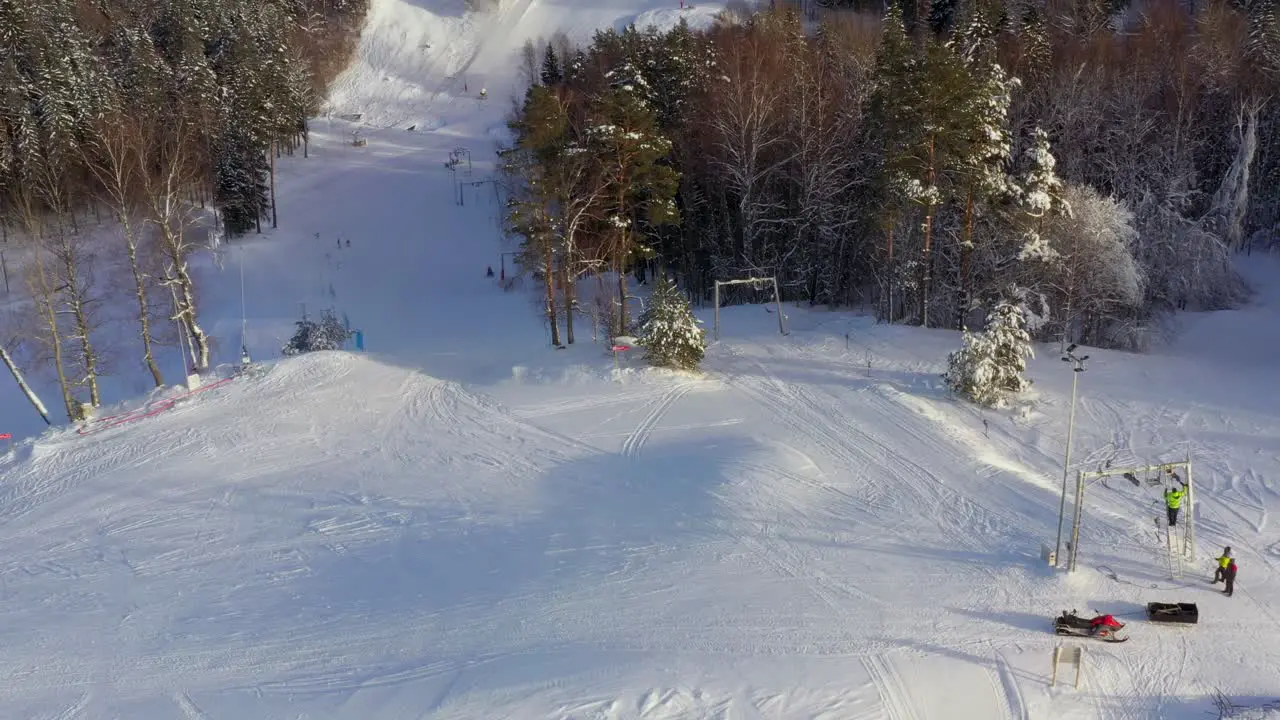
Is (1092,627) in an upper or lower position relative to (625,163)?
lower

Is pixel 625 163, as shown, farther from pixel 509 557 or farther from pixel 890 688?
pixel 890 688

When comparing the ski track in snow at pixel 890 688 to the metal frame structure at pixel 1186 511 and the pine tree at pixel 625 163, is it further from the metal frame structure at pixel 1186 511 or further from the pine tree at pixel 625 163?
the pine tree at pixel 625 163

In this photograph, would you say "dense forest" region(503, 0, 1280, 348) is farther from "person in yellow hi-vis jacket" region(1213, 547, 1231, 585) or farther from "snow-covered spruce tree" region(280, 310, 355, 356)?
"person in yellow hi-vis jacket" region(1213, 547, 1231, 585)

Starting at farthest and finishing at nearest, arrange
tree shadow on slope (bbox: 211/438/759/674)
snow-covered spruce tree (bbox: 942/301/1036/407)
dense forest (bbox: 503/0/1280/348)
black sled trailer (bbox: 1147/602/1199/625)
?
dense forest (bbox: 503/0/1280/348), snow-covered spruce tree (bbox: 942/301/1036/407), tree shadow on slope (bbox: 211/438/759/674), black sled trailer (bbox: 1147/602/1199/625)

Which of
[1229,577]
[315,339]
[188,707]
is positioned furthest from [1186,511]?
[315,339]

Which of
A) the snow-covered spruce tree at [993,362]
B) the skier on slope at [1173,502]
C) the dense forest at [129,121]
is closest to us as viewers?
the skier on slope at [1173,502]

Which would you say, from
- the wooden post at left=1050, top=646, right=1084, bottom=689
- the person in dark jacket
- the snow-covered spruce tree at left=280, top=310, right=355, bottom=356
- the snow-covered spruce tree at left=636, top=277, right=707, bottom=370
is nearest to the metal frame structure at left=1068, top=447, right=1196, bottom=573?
the person in dark jacket

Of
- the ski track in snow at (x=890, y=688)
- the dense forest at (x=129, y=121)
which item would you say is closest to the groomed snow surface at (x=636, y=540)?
the ski track in snow at (x=890, y=688)
